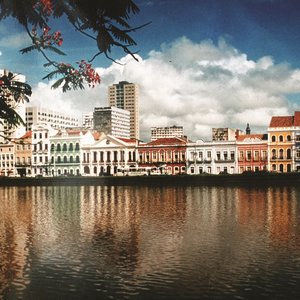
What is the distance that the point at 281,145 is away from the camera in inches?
1347

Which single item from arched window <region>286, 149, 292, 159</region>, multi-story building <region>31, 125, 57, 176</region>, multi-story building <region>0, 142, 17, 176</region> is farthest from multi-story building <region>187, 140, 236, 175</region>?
multi-story building <region>0, 142, 17, 176</region>

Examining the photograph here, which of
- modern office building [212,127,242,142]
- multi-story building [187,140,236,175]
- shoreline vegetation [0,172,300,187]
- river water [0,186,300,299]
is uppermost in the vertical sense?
modern office building [212,127,242,142]

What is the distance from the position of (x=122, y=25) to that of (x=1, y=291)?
9.70ft

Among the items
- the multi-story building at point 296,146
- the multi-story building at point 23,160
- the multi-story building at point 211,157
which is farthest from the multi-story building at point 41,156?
the multi-story building at point 296,146

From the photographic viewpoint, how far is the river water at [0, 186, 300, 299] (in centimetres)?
448

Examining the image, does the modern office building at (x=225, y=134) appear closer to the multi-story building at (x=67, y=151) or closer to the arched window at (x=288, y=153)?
the arched window at (x=288, y=153)

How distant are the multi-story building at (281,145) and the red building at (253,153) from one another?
0.39 metres

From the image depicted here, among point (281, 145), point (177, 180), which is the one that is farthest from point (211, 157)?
point (177, 180)

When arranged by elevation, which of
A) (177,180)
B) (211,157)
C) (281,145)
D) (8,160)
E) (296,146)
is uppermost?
(281,145)

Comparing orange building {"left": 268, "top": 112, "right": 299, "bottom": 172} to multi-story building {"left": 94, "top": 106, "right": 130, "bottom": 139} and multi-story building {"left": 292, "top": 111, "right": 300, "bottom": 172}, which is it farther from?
multi-story building {"left": 94, "top": 106, "right": 130, "bottom": 139}

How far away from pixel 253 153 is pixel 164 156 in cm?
586

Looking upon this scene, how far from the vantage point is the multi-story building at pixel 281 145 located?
33.9m

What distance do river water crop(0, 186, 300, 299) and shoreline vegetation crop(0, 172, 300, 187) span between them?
56.4 ft

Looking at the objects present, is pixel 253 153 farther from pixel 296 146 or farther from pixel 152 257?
pixel 152 257
